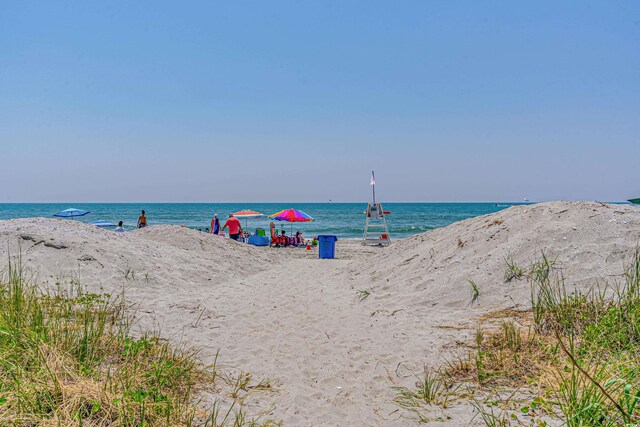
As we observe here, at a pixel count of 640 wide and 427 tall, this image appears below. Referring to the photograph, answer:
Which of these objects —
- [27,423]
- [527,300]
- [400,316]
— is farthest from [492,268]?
[27,423]

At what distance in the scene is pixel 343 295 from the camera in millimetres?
9156

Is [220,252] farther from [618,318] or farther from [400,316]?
[618,318]

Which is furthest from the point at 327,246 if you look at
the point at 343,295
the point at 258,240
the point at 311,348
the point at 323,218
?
the point at 323,218

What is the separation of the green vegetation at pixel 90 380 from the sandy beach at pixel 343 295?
17.3 inches

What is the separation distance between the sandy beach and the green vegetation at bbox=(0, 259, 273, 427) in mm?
439

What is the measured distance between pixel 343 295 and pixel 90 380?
19.9 feet

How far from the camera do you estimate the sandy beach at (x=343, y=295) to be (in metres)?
4.62

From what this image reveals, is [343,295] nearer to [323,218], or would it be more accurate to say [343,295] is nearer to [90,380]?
[90,380]

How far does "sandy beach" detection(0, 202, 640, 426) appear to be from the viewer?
182 inches

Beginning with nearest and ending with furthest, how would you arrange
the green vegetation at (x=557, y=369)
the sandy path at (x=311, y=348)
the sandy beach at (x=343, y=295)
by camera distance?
the green vegetation at (x=557, y=369) < the sandy path at (x=311, y=348) < the sandy beach at (x=343, y=295)

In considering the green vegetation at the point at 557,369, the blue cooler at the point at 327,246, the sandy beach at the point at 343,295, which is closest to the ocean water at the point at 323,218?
the blue cooler at the point at 327,246

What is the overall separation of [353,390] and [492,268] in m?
4.33

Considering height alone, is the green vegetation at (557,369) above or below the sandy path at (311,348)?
above

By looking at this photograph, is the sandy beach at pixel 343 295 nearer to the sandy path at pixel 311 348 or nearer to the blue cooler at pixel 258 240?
the sandy path at pixel 311 348
